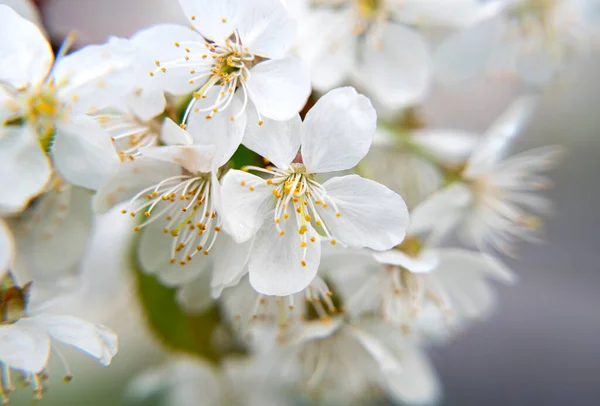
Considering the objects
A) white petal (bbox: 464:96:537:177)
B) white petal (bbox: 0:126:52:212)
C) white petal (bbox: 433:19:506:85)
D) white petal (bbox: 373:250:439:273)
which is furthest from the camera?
white petal (bbox: 433:19:506:85)

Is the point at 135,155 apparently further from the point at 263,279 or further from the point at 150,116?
the point at 263,279

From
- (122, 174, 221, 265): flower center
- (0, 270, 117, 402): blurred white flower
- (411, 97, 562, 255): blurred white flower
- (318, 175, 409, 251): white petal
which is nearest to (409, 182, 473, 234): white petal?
(411, 97, 562, 255): blurred white flower

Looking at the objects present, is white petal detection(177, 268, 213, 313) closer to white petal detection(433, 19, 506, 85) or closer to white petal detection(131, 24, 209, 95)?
white petal detection(131, 24, 209, 95)

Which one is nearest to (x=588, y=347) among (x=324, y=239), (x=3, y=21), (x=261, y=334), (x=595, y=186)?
(x=595, y=186)

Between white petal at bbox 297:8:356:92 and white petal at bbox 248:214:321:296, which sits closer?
white petal at bbox 248:214:321:296

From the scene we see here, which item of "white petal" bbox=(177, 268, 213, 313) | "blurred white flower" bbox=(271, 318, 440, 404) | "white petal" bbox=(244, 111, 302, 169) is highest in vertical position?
"white petal" bbox=(244, 111, 302, 169)

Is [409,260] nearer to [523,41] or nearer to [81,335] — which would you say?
[81,335]

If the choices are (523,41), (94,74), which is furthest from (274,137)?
(523,41)
